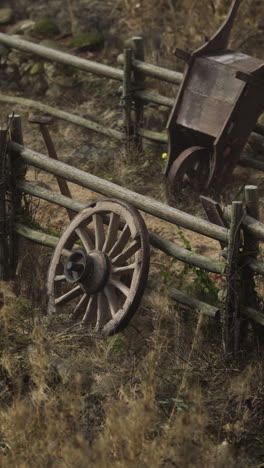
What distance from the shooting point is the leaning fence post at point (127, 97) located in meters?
8.26

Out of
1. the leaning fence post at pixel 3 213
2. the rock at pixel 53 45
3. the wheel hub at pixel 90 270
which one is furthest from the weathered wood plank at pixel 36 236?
the rock at pixel 53 45

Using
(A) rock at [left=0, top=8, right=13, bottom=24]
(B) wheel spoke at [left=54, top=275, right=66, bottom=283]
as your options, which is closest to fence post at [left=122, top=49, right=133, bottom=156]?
(B) wheel spoke at [left=54, top=275, right=66, bottom=283]

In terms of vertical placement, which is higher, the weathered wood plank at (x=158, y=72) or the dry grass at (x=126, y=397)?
the weathered wood plank at (x=158, y=72)

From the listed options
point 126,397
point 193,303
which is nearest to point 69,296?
point 193,303

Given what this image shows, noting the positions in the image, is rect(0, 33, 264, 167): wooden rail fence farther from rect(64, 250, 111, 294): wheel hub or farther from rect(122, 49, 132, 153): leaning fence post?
rect(64, 250, 111, 294): wheel hub

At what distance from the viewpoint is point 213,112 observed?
747 cm

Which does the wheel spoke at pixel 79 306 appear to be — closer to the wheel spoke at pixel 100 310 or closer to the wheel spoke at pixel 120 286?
the wheel spoke at pixel 100 310

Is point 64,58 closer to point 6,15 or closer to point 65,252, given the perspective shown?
point 6,15

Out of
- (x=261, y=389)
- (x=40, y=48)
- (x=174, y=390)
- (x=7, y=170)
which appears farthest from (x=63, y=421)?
(x=40, y=48)

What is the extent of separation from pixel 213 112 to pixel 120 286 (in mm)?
2392

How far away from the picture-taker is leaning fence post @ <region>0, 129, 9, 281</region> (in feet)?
21.5

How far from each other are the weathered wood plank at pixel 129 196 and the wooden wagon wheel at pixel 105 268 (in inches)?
5.2

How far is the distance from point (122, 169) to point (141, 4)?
268 centimetres

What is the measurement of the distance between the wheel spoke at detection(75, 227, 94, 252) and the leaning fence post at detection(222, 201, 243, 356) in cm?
123
